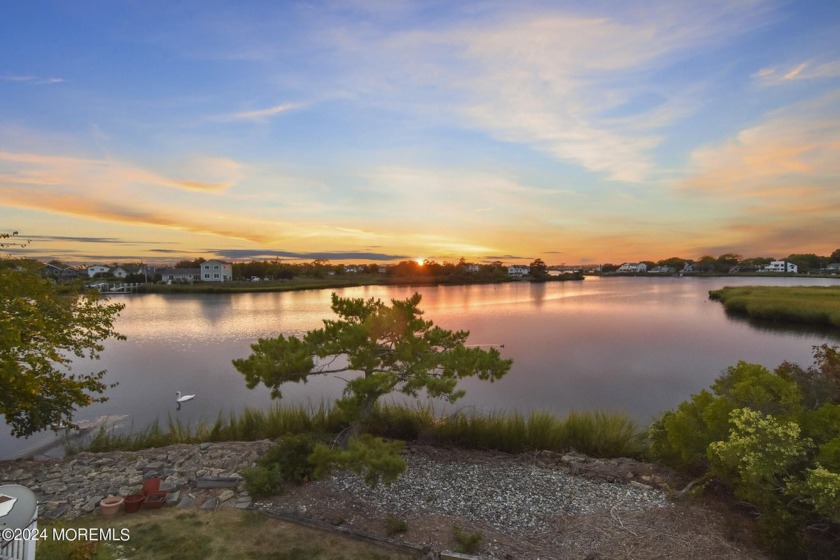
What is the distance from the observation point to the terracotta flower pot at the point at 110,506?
199 inches

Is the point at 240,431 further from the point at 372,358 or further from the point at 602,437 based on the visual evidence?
the point at 602,437

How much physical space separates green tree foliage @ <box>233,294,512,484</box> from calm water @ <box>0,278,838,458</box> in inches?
211

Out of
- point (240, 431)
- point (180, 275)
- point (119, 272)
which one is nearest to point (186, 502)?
point (240, 431)

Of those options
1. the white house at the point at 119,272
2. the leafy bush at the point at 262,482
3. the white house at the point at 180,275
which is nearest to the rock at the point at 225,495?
the leafy bush at the point at 262,482

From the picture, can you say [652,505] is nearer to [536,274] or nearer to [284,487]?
[284,487]

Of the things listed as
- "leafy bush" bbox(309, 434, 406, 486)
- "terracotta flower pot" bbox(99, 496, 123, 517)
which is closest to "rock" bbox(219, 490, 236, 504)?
"terracotta flower pot" bbox(99, 496, 123, 517)

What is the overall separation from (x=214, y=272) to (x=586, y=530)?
96.4 metres

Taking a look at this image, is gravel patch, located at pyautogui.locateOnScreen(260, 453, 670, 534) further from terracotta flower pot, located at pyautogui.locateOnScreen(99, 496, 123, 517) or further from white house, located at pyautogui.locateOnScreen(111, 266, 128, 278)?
white house, located at pyautogui.locateOnScreen(111, 266, 128, 278)

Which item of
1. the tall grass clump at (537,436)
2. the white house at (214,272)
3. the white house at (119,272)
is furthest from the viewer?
the white house at (119,272)

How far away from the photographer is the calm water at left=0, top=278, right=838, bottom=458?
1348 cm

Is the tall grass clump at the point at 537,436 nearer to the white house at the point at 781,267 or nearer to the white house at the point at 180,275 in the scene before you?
the white house at the point at 180,275

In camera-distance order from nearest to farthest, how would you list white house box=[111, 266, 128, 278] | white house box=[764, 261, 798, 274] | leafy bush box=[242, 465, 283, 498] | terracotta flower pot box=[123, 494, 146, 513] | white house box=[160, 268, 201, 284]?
terracotta flower pot box=[123, 494, 146, 513] < leafy bush box=[242, 465, 283, 498] < white house box=[160, 268, 201, 284] < white house box=[111, 266, 128, 278] < white house box=[764, 261, 798, 274]

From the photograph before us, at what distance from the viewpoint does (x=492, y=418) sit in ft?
28.6

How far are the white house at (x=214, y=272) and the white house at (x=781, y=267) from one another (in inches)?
6159
